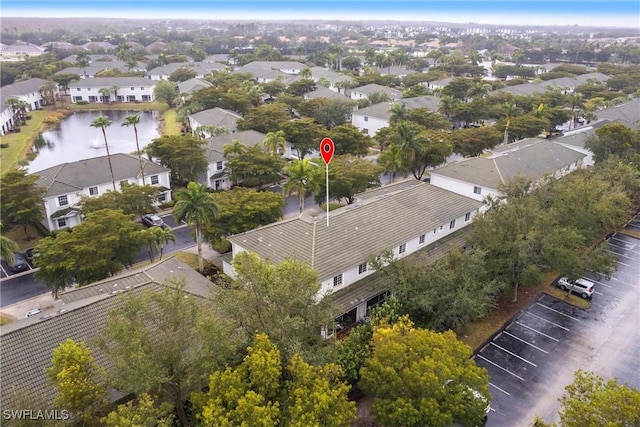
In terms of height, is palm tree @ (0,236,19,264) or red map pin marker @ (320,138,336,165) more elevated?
red map pin marker @ (320,138,336,165)

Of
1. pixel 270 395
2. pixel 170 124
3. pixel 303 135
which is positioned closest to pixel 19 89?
pixel 170 124

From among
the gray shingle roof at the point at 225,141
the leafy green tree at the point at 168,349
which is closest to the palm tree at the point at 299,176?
the gray shingle roof at the point at 225,141

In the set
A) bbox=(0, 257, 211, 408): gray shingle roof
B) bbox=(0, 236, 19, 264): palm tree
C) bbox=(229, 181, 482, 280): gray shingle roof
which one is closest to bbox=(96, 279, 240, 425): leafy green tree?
bbox=(0, 257, 211, 408): gray shingle roof

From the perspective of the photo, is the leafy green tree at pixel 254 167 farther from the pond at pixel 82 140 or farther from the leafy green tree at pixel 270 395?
the leafy green tree at pixel 270 395

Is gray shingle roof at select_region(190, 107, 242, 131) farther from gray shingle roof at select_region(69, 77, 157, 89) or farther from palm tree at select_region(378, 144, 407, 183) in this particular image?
gray shingle roof at select_region(69, 77, 157, 89)

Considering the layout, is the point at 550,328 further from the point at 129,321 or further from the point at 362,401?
the point at 129,321

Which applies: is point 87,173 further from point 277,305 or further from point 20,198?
point 277,305

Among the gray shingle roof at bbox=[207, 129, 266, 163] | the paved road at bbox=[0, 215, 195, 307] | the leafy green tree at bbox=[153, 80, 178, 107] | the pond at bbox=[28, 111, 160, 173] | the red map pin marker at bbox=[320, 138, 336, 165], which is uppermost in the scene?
the red map pin marker at bbox=[320, 138, 336, 165]
